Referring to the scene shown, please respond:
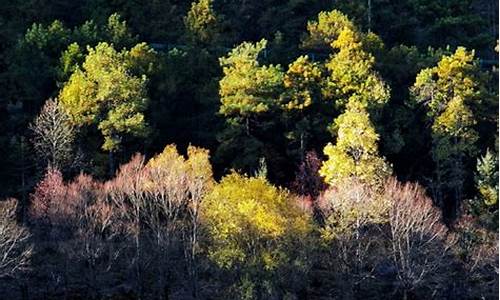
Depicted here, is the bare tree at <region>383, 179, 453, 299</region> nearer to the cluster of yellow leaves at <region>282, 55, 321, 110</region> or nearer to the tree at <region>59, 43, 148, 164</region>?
the cluster of yellow leaves at <region>282, 55, 321, 110</region>

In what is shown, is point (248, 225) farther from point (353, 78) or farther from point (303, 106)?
point (353, 78)

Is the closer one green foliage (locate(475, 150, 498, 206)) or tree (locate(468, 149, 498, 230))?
tree (locate(468, 149, 498, 230))

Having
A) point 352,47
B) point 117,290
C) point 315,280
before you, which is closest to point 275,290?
point 315,280

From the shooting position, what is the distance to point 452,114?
33.9m

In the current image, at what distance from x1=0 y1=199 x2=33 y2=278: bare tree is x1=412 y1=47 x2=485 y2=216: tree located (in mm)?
16455

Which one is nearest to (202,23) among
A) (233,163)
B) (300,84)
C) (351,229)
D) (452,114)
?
(300,84)

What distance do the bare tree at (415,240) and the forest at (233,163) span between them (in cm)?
8

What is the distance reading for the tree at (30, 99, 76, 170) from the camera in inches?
1206

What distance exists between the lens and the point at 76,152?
104ft

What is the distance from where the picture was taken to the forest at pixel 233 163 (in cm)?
2783

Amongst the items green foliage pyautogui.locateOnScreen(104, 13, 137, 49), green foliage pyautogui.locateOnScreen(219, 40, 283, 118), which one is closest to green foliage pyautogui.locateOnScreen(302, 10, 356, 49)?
green foliage pyautogui.locateOnScreen(219, 40, 283, 118)

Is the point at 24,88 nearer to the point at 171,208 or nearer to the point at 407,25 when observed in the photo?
the point at 171,208

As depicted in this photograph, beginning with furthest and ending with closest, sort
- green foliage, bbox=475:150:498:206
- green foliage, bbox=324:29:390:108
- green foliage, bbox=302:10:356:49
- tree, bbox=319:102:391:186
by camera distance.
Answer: green foliage, bbox=302:10:356:49 < green foliage, bbox=324:29:390:108 < green foliage, bbox=475:150:498:206 < tree, bbox=319:102:391:186

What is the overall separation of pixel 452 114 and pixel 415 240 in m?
6.80
